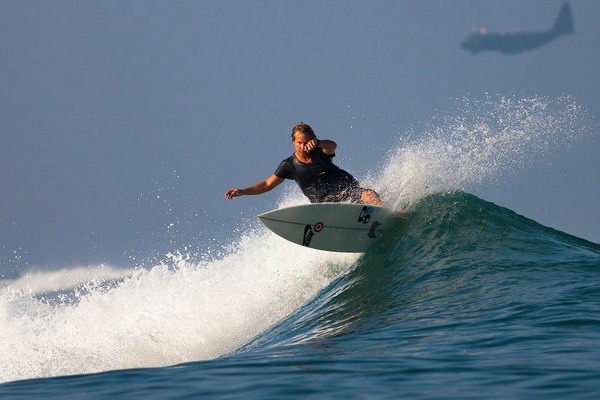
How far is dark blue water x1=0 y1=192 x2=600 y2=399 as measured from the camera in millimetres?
5434

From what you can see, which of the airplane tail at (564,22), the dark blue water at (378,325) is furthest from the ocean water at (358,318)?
the airplane tail at (564,22)

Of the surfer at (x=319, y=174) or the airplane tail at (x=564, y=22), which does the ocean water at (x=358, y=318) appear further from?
the airplane tail at (x=564, y=22)

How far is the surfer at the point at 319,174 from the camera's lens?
12.0 meters

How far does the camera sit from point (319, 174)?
12031mm

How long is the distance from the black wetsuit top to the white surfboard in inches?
15.6

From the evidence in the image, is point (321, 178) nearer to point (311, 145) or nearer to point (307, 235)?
point (311, 145)

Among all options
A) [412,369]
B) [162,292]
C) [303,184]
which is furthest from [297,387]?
[162,292]

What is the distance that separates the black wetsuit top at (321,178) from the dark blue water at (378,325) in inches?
35.1

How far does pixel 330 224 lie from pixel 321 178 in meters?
0.66

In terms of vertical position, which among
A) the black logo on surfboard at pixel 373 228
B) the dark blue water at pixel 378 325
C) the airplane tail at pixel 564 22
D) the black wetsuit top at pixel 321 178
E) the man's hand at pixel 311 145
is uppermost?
the airplane tail at pixel 564 22

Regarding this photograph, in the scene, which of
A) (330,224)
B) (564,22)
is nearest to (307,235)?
(330,224)

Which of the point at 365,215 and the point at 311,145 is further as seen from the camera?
the point at 365,215

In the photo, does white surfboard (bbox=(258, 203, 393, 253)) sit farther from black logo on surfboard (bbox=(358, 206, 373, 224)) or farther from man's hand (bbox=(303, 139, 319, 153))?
man's hand (bbox=(303, 139, 319, 153))

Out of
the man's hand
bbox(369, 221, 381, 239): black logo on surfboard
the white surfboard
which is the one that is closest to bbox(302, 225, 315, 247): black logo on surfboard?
the white surfboard
